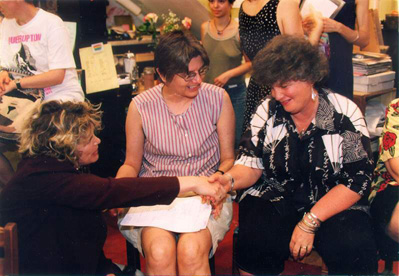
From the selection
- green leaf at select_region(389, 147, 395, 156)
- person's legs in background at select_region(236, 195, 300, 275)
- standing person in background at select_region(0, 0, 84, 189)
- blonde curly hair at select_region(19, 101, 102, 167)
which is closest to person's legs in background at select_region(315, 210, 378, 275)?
person's legs in background at select_region(236, 195, 300, 275)

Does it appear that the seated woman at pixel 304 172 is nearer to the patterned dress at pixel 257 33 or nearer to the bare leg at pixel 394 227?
the bare leg at pixel 394 227

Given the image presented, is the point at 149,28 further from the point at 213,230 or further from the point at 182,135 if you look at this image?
the point at 213,230

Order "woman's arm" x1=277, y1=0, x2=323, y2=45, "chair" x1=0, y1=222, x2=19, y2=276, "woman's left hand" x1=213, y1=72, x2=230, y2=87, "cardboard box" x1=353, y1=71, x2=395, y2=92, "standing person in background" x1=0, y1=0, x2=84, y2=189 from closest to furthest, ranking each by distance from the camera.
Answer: "chair" x1=0, y1=222, x2=19, y2=276
"woman's arm" x1=277, y1=0, x2=323, y2=45
"standing person in background" x1=0, y1=0, x2=84, y2=189
"cardboard box" x1=353, y1=71, x2=395, y2=92
"woman's left hand" x1=213, y1=72, x2=230, y2=87

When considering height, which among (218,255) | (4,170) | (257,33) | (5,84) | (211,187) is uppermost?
(257,33)

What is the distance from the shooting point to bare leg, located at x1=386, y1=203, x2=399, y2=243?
1518 millimetres

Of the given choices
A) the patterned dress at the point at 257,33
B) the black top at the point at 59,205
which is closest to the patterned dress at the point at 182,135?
the patterned dress at the point at 257,33

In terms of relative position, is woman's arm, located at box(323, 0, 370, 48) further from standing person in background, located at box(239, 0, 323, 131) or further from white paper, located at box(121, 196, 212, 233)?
white paper, located at box(121, 196, 212, 233)

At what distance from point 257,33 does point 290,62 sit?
2.23 ft

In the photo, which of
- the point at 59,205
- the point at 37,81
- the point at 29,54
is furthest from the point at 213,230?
the point at 29,54

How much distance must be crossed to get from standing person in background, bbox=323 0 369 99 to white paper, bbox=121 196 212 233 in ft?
3.44

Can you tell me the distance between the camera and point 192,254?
149 cm

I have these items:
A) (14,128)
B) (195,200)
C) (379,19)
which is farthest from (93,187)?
(379,19)

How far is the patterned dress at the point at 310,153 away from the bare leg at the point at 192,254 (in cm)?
31

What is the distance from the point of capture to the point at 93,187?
1325 mm
